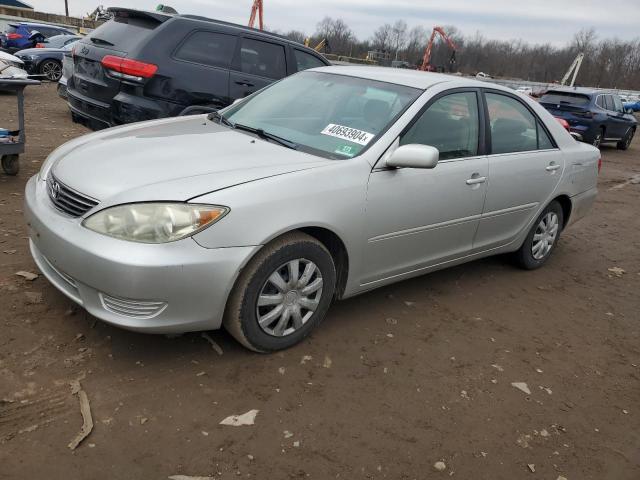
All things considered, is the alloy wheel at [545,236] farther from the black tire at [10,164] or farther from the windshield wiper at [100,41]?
the black tire at [10,164]

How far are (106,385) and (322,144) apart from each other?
1.85 meters

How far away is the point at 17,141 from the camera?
5.64 meters

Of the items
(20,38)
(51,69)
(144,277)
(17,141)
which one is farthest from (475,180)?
(20,38)

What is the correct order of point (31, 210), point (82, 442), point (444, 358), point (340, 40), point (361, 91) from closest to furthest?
point (82, 442) → point (31, 210) → point (444, 358) → point (361, 91) → point (340, 40)

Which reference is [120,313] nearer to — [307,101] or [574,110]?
[307,101]

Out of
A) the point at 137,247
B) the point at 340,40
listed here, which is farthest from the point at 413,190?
the point at 340,40

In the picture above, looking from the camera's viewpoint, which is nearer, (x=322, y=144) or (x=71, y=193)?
(x=71, y=193)

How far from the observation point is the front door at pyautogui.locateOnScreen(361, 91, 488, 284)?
11.5ft

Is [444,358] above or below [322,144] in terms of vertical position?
below

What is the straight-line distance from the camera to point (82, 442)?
7.95 ft

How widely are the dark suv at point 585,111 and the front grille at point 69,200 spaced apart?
14.6 metres

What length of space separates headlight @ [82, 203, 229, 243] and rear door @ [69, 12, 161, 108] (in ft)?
12.5

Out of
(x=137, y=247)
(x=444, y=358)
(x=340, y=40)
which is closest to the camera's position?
(x=137, y=247)

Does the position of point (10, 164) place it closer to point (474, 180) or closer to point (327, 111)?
point (327, 111)
